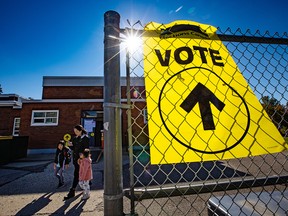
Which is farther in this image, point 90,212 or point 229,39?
point 90,212

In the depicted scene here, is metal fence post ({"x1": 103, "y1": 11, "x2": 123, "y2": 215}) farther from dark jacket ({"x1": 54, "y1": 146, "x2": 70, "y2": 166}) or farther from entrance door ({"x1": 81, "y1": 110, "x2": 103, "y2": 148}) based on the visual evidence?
entrance door ({"x1": 81, "y1": 110, "x2": 103, "y2": 148})

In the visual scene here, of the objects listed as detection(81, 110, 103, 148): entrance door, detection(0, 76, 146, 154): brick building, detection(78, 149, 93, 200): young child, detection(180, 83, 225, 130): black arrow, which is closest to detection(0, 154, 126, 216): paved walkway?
detection(78, 149, 93, 200): young child

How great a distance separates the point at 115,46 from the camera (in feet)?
2.90

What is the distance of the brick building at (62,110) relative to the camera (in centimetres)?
1497

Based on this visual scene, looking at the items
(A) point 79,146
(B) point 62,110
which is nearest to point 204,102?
(A) point 79,146

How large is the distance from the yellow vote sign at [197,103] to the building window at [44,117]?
16254mm

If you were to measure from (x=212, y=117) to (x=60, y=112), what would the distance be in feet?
53.9

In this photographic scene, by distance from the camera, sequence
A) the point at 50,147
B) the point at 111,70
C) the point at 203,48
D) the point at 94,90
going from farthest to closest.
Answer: the point at 94,90
the point at 50,147
the point at 203,48
the point at 111,70

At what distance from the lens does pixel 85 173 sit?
172 inches

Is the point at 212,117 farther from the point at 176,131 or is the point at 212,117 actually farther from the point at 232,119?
the point at 176,131

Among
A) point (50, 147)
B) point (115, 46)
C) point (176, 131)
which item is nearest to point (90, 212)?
point (176, 131)

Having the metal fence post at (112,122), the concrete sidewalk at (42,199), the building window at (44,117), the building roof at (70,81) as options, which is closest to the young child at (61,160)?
the concrete sidewalk at (42,199)

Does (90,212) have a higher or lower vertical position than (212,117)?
lower

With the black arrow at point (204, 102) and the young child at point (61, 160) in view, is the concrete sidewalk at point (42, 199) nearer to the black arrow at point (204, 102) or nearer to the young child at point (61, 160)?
the young child at point (61, 160)
